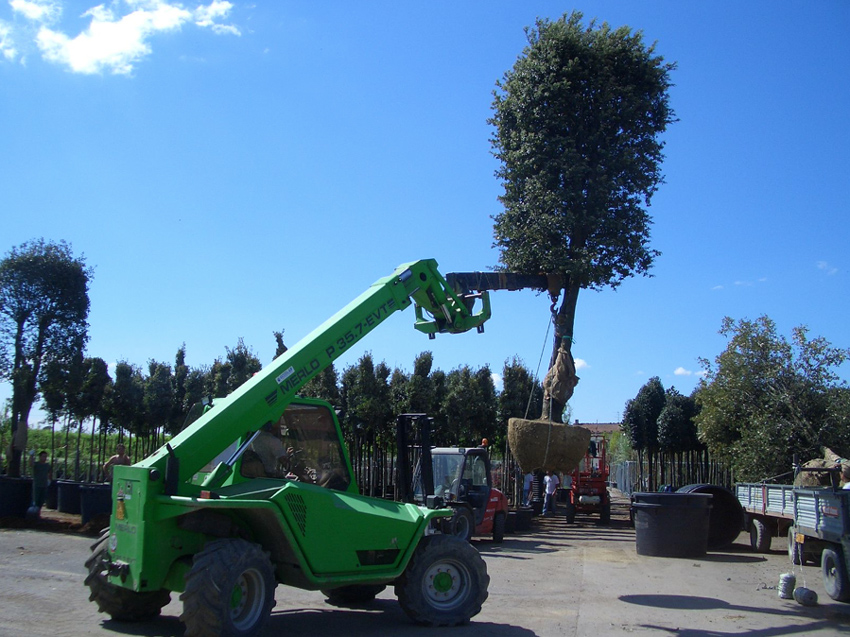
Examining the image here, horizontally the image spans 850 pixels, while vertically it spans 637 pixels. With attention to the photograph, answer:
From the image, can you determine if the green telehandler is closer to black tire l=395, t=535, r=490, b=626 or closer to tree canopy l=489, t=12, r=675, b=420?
black tire l=395, t=535, r=490, b=626

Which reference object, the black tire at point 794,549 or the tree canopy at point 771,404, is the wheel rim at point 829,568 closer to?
the black tire at point 794,549

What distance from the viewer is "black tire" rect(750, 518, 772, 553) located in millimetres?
14664

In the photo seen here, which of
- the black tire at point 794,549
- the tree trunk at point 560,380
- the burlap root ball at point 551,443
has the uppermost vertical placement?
the tree trunk at point 560,380

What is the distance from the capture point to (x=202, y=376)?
2453 cm

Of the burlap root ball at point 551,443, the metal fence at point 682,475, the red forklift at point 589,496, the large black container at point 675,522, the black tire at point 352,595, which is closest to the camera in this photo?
the black tire at point 352,595

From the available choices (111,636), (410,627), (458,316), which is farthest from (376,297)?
(111,636)

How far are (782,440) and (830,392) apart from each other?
5.33 feet

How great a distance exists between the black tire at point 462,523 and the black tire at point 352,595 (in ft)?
20.3

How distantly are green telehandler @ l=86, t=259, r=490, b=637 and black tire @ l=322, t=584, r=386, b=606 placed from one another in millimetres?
16

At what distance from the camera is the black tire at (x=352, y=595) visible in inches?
338

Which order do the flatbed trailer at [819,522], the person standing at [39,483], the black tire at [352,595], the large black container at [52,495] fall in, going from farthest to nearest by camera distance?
the large black container at [52,495] < the person standing at [39,483] < the flatbed trailer at [819,522] < the black tire at [352,595]

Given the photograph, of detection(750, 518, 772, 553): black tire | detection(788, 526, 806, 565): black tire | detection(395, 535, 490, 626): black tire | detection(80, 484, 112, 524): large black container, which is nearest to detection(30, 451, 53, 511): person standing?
detection(80, 484, 112, 524): large black container

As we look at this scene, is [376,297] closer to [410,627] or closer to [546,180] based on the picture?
[410,627]

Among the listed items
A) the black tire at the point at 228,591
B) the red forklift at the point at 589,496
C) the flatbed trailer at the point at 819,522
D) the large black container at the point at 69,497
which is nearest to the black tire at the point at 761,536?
the flatbed trailer at the point at 819,522
